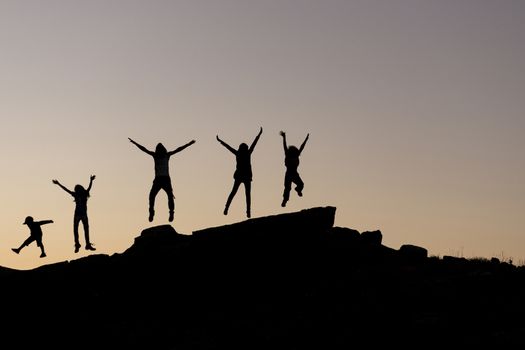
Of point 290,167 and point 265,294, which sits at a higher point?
point 290,167

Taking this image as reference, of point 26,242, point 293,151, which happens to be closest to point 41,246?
point 26,242

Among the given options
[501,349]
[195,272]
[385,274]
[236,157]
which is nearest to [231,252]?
[195,272]

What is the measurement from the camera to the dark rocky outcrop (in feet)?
82.1

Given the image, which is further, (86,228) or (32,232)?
(32,232)

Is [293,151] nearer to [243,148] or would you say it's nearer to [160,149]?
[243,148]

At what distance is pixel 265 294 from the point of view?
1125 inches

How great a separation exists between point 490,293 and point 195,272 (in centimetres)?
1010

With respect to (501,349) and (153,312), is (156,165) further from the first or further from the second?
(501,349)

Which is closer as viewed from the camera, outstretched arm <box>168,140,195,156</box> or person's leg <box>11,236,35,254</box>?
outstretched arm <box>168,140,195,156</box>

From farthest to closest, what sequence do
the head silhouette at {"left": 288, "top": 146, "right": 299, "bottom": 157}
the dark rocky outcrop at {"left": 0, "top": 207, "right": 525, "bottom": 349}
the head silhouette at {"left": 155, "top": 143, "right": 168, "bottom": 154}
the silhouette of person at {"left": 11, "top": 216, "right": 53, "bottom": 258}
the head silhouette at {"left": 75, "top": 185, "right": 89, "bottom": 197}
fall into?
the silhouette of person at {"left": 11, "top": 216, "right": 53, "bottom": 258} → the head silhouette at {"left": 75, "top": 185, "right": 89, "bottom": 197} → the head silhouette at {"left": 288, "top": 146, "right": 299, "bottom": 157} → the head silhouette at {"left": 155, "top": 143, "right": 168, "bottom": 154} → the dark rocky outcrop at {"left": 0, "top": 207, "right": 525, "bottom": 349}

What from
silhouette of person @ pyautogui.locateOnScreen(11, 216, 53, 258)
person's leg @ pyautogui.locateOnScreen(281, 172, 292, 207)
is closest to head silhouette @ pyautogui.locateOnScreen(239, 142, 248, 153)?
person's leg @ pyautogui.locateOnScreen(281, 172, 292, 207)

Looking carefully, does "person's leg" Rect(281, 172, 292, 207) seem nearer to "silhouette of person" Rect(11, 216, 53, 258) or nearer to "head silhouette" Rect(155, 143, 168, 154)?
"head silhouette" Rect(155, 143, 168, 154)

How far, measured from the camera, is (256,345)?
24891 mm

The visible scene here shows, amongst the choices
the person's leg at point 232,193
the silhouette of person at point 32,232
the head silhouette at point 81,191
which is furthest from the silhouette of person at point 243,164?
the silhouette of person at point 32,232
